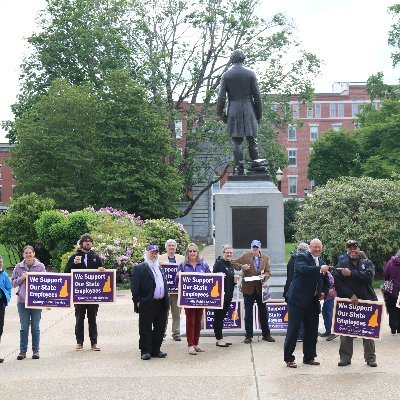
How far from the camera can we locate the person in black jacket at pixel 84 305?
12.9m

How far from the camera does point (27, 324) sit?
1242cm

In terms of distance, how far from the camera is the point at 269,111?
46.9 metres

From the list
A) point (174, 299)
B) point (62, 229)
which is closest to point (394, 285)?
point (174, 299)

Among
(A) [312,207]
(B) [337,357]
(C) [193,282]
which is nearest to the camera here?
(B) [337,357]

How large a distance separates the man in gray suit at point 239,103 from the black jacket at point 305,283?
583 cm

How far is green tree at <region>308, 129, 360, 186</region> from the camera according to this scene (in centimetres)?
6644

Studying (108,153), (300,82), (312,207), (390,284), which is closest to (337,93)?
(300,82)

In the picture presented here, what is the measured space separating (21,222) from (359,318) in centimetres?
2415

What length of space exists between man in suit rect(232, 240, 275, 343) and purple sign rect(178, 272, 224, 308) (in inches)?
27.3

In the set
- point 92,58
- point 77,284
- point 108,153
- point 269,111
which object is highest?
point 92,58

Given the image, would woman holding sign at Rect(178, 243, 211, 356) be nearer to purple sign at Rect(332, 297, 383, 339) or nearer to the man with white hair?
the man with white hair

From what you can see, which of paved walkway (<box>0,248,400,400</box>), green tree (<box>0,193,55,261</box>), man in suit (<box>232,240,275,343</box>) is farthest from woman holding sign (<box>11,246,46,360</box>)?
green tree (<box>0,193,55,261</box>)

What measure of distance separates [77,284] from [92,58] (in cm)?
3640

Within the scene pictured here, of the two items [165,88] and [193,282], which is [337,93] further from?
[193,282]
